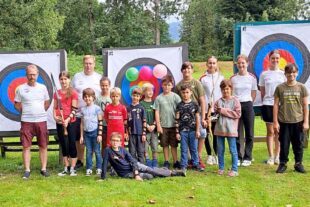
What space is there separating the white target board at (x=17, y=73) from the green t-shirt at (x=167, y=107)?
197 cm

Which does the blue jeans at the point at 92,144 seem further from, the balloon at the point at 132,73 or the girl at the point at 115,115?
the balloon at the point at 132,73

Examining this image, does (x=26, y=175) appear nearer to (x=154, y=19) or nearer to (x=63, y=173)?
(x=63, y=173)

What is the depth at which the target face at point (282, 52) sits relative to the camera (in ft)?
28.2

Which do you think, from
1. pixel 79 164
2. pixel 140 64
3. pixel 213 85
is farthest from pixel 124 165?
pixel 140 64

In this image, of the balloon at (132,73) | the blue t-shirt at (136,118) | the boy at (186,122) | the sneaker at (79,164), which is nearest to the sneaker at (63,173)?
the sneaker at (79,164)

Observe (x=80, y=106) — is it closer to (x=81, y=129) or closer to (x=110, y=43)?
(x=81, y=129)

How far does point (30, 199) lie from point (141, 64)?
10.8ft

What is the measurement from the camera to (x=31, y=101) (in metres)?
6.93

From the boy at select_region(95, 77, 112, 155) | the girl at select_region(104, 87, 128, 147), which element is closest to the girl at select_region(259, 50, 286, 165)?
the girl at select_region(104, 87, 128, 147)

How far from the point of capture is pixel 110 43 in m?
48.2

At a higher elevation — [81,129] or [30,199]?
[81,129]

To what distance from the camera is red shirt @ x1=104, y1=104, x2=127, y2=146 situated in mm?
6930

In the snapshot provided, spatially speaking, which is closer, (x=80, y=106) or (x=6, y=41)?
(x=80, y=106)

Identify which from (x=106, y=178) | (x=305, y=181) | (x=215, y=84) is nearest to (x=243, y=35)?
(x=215, y=84)
